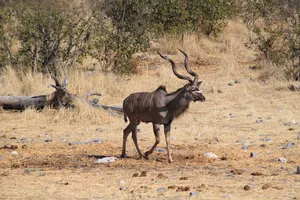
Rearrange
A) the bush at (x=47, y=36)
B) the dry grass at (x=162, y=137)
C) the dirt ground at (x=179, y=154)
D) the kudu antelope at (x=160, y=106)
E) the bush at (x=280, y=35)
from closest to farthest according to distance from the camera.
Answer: the dirt ground at (x=179, y=154) → the dry grass at (x=162, y=137) → the kudu antelope at (x=160, y=106) → the bush at (x=47, y=36) → the bush at (x=280, y=35)

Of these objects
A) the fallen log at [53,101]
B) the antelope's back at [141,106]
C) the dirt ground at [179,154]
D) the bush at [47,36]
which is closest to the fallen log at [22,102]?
the fallen log at [53,101]

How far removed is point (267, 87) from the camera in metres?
17.2

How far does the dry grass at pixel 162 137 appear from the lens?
27.0 feet

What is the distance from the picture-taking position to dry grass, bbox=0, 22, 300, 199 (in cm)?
823

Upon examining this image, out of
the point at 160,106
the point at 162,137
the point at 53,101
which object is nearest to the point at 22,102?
the point at 53,101

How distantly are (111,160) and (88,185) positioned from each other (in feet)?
5.65

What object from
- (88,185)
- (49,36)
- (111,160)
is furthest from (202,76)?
(88,185)

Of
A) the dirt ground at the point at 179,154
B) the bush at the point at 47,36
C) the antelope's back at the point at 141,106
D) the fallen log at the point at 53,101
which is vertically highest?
the bush at the point at 47,36

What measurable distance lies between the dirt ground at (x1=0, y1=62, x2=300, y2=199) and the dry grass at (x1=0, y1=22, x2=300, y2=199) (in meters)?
0.01

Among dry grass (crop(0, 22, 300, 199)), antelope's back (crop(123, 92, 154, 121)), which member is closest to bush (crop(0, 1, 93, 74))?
dry grass (crop(0, 22, 300, 199))

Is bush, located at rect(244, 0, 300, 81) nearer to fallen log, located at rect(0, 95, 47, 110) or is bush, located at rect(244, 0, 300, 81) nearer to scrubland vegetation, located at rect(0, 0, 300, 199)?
scrubland vegetation, located at rect(0, 0, 300, 199)

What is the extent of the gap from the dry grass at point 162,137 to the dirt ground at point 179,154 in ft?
0.05

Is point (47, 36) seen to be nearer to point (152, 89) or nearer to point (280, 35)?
point (152, 89)

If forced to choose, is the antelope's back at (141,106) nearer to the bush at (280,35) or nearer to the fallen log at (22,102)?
the fallen log at (22,102)
